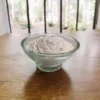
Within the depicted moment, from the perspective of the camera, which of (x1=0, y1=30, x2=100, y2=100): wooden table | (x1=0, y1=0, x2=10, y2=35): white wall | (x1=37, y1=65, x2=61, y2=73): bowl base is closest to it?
(x1=0, y1=30, x2=100, y2=100): wooden table

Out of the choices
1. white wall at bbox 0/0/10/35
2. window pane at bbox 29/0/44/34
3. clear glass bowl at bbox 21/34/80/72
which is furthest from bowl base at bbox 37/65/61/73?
white wall at bbox 0/0/10/35

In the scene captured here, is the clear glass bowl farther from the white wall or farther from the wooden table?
the white wall

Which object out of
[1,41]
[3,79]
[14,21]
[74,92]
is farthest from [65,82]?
[14,21]

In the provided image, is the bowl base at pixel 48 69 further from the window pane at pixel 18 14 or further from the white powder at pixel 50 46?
the window pane at pixel 18 14

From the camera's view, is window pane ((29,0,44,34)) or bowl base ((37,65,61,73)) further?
window pane ((29,0,44,34))

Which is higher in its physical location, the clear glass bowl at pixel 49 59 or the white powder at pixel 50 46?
the white powder at pixel 50 46

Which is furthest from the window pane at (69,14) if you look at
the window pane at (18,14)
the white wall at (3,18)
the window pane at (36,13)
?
the white wall at (3,18)

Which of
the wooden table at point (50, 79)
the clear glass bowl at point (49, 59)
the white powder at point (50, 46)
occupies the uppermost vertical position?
Result: the white powder at point (50, 46)

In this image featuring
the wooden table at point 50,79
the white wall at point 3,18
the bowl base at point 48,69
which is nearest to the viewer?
the wooden table at point 50,79

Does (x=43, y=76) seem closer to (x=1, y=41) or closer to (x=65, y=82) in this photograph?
(x=65, y=82)

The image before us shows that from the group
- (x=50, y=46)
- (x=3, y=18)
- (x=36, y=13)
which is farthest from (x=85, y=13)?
(x=50, y=46)
